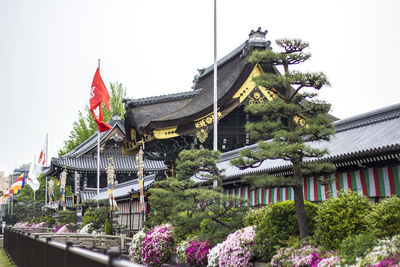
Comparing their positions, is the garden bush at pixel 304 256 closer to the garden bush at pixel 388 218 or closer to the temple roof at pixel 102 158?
the garden bush at pixel 388 218

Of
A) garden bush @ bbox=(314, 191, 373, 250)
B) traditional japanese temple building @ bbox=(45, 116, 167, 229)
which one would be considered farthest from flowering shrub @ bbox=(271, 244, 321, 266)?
traditional japanese temple building @ bbox=(45, 116, 167, 229)

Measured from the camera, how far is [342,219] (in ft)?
31.8

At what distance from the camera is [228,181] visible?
59.2 feet

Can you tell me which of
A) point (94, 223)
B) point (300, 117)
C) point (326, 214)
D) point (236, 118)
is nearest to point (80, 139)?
point (94, 223)

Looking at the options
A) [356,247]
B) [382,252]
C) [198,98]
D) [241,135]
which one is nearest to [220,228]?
[356,247]

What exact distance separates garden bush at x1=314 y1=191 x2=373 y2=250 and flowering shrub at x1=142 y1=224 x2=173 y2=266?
7129 millimetres

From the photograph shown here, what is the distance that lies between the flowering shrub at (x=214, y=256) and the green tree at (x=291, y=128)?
2360mm

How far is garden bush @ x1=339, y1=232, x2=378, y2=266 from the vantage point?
8344 millimetres

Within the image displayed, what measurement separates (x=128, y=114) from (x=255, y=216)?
553 inches

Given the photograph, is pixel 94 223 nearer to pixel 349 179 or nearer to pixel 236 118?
pixel 236 118

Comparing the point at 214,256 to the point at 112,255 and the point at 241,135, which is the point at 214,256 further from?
the point at 241,135

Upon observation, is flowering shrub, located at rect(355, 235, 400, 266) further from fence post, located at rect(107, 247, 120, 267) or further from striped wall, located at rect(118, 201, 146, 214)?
striped wall, located at rect(118, 201, 146, 214)

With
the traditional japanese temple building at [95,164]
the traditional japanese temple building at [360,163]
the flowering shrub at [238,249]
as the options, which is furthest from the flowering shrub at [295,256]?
the traditional japanese temple building at [95,164]

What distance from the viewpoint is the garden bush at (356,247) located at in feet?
27.4
